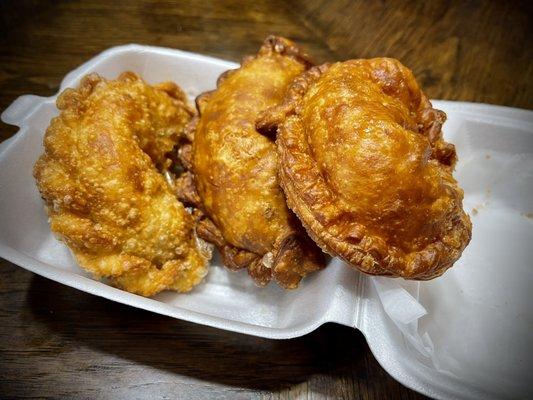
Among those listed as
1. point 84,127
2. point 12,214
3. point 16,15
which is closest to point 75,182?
point 84,127

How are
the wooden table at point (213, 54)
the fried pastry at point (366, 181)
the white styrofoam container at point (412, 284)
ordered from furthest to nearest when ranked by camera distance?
the wooden table at point (213, 54)
the white styrofoam container at point (412, 284)
the fried pastry at point (366, 181)

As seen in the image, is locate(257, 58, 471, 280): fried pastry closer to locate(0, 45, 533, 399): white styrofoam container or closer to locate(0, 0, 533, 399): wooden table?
locate(0, 45, 533, 399): white styrofoam container

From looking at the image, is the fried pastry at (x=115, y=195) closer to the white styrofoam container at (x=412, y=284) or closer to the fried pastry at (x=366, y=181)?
the white styrofoam container at (x=412, y=284)

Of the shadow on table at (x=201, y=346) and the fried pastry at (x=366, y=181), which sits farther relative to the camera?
the shadow on table at (x=201, y=346)

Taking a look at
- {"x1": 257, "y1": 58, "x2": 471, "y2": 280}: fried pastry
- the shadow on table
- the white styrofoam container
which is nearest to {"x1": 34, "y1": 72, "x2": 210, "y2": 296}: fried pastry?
the white styrofoam container

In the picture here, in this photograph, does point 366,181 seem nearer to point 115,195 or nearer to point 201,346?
point 115,195

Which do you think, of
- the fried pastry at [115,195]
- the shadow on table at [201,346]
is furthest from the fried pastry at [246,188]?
the shadow on table at [201,346]

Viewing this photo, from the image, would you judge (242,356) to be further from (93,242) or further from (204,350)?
(93,242)
